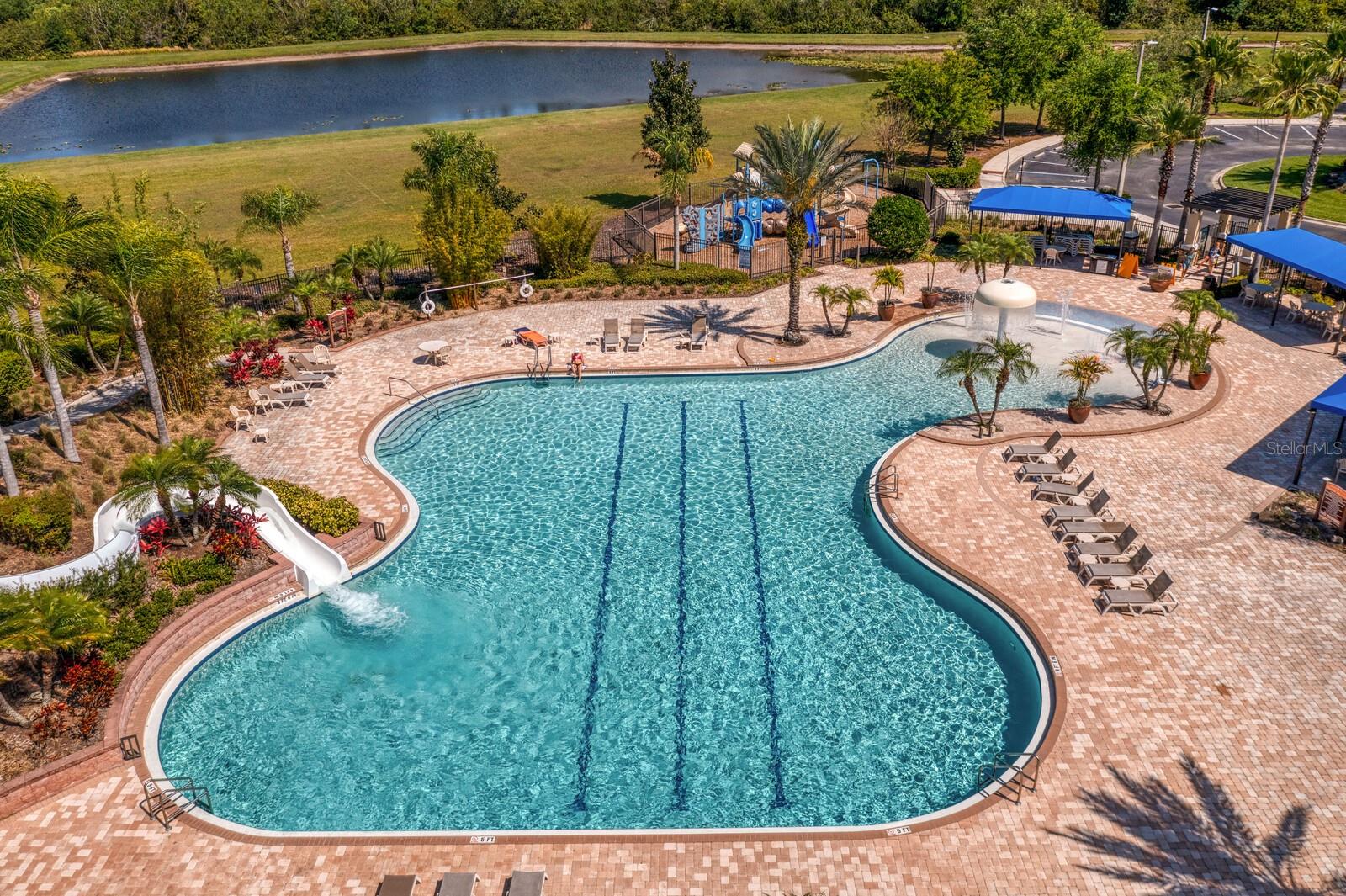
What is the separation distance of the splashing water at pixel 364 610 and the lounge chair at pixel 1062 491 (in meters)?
16.2

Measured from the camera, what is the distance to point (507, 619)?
21.3 metres

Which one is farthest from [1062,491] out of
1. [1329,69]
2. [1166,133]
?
[1329,69]

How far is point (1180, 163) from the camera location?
57.4m

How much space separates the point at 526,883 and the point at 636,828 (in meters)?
2.41

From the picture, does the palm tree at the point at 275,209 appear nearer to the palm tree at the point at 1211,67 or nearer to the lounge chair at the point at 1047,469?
the lounge chair at the point at 1047,469

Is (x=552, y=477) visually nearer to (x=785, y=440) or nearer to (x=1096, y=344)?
(x=785, y=440)

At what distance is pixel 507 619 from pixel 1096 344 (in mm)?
24109

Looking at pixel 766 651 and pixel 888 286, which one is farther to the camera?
pixel 888 286

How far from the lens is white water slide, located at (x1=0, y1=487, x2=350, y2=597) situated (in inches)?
842

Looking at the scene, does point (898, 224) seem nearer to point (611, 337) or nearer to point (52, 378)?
point (611, 337)

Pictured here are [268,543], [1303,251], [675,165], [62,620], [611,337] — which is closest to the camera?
[62,620]

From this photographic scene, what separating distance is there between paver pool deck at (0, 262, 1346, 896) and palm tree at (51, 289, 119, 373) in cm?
823

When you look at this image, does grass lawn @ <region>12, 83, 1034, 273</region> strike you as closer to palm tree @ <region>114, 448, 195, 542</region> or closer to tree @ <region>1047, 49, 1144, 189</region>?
tree @ <region>1047, 49, 1144, 189</region>

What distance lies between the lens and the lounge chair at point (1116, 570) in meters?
20.6
